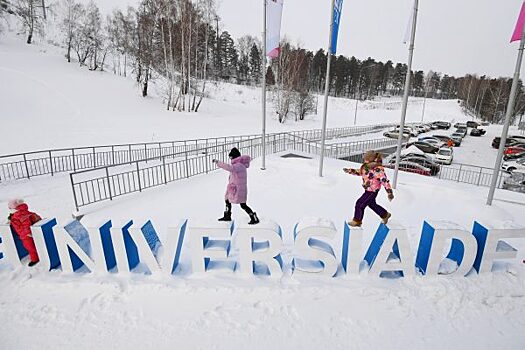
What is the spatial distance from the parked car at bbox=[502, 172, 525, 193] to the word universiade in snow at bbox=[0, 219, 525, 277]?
10275 mm

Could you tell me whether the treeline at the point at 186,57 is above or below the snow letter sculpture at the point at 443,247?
above

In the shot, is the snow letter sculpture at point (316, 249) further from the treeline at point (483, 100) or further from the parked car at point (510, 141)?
the treeline at point (483, 100)

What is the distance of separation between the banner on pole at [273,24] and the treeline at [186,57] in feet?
57.0

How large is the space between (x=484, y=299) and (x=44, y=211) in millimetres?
10019

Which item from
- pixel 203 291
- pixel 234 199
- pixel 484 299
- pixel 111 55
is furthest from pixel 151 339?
pixel 111 55

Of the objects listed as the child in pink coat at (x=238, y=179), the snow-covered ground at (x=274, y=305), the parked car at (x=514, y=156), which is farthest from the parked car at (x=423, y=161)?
the parked car at (x=514, y=156)

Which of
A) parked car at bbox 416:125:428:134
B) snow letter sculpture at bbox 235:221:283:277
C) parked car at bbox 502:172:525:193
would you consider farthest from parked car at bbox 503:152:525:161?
snow letter sculpture at bbox 235:221:283:277

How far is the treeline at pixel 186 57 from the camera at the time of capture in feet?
81.8

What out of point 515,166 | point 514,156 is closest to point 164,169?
point 515,166

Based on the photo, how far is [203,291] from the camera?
403cm

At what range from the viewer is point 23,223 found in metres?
4.42

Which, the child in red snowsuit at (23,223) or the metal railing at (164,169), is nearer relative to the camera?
the child in red snowsuit at (23,223)

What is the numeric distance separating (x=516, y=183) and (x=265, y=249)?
14.2m

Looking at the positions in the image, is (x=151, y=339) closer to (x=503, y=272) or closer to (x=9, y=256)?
(x=9, y=256)
